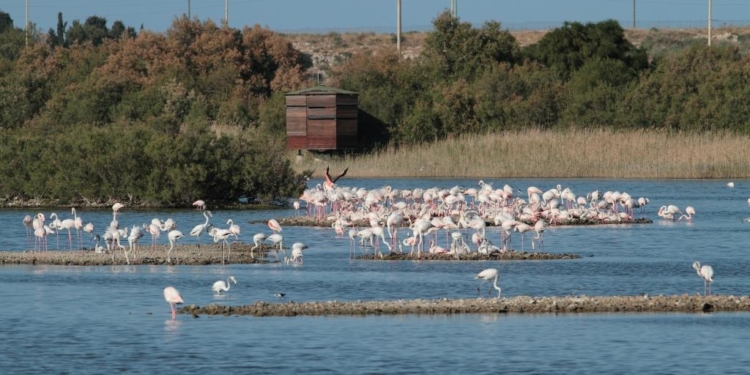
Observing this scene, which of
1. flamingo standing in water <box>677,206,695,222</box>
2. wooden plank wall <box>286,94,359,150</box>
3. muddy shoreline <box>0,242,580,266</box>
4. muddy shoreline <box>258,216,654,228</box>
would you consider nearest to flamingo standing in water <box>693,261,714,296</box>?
muddy shoreline <box>0,242,580,266</box>

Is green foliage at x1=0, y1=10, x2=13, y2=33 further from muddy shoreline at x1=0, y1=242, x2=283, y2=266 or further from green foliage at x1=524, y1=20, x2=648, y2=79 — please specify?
muddy shoreline at x1=0, y1=242, x2=283, y2=266

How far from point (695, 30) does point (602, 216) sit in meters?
84.0

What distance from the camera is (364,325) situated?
1811cm

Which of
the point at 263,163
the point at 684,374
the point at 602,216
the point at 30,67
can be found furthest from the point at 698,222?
the point at 30,67

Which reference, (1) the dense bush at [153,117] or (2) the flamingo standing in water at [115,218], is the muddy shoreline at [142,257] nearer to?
(2) the flamingo standing in water at [115,218]

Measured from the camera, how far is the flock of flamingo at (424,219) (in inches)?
1052

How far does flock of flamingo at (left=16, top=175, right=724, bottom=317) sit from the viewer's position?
26719mm

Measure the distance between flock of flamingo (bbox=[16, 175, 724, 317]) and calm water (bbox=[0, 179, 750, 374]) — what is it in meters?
0.92

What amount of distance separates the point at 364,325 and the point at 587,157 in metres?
36.7

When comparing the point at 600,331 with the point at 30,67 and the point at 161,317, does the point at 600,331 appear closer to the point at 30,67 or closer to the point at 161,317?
the point at 161,317

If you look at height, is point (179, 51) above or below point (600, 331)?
above

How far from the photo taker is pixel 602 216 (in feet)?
117

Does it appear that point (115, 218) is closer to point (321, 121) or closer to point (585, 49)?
point (321, 121)

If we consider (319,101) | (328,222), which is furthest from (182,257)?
(319,101)
